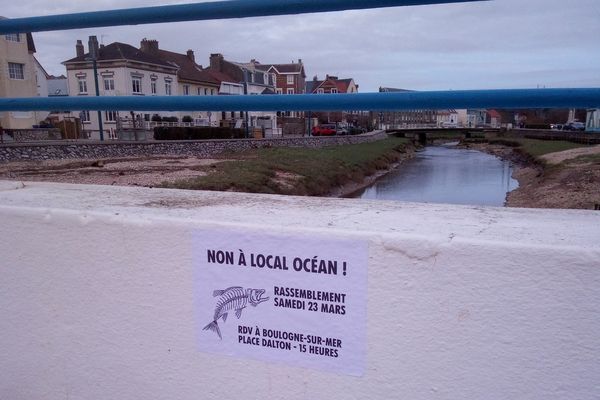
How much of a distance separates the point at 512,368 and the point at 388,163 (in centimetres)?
3666

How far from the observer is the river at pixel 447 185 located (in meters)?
21.4

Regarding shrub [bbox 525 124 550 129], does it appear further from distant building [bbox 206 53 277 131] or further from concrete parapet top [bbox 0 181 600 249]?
concrete parapet top [bbox 0 181 600 249]

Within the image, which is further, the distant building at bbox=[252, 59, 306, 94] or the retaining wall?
the distant building at bbox=[252, 59, 306, 94]

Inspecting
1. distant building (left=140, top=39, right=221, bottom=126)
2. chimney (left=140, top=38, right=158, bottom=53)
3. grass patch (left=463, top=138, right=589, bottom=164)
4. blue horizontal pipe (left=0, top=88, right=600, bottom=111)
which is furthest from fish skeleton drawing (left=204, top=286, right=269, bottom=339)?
chimney (left=140, top=38, right=158, bottom=53)

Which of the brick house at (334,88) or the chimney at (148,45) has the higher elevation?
the chimney at (148,45)

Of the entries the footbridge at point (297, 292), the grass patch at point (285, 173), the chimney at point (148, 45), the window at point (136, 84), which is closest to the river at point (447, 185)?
the grass patch at point (285, 173)

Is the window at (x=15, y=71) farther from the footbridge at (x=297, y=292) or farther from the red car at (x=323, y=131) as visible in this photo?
the footbridge at (x=297, y=292)

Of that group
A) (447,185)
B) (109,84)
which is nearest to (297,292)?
(447,185)

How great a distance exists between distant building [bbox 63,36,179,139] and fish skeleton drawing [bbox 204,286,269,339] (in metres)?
40.5

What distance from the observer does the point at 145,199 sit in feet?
6.29

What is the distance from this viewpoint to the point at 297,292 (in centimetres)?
144

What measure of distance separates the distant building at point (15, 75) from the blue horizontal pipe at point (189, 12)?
35.1 m

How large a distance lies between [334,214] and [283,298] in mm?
340

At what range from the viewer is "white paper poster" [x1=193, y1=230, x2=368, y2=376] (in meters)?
1.39
